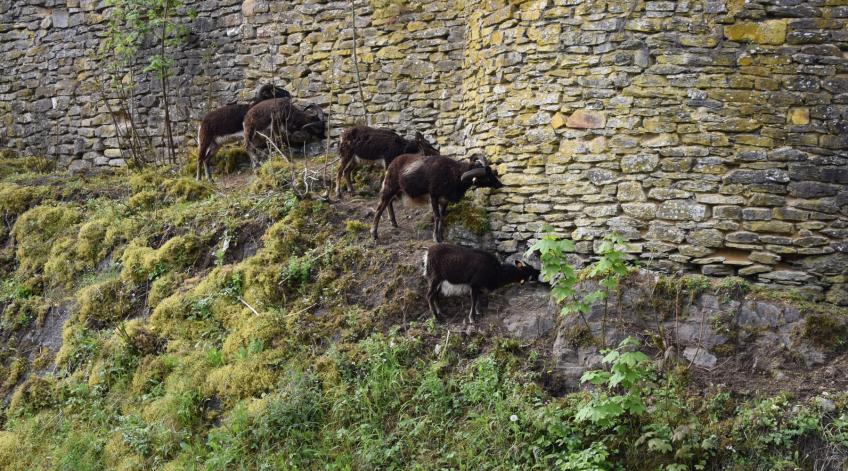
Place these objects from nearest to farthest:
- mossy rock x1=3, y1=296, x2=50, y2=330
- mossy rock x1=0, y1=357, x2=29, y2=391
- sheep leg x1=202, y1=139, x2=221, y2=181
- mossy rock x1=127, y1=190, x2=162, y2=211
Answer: mossy rock x1=0, y1=357, x2=29, y2=391
mossy rock x1=3, y1=296, x2=50, y2=330
mossy rock x1=127, y1=190, x2=162, y2=211
sheep leg x1=202, y1=139, x2=221, y2=181

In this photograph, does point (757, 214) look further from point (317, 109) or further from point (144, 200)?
point (144, 200)

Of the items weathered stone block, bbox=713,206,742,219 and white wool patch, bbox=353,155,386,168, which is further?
white wool patch, bbox=353,155,386,168

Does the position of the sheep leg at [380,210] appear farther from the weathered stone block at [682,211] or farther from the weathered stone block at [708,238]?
the weathered stone block at [708,238]

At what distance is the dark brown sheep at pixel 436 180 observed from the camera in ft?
30.7

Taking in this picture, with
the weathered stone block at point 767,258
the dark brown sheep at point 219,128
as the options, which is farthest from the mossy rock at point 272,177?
the weathered stone block at point 767,258

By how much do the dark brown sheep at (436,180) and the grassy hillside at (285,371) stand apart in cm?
30

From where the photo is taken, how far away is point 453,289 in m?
8.70

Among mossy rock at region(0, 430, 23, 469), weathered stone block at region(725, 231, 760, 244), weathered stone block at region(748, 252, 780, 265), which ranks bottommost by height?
mossy rock at region(0, 430, 23, 469)

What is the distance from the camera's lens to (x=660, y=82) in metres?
8.69

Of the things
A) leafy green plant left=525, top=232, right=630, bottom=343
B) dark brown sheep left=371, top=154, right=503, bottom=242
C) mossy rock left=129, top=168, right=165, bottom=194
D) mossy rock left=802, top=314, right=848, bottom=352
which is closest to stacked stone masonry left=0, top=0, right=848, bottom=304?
dark brown sheep left=371, top=154, right=503, bottom=242

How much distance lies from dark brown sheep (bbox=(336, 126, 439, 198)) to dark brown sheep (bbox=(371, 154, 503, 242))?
74 centimetres

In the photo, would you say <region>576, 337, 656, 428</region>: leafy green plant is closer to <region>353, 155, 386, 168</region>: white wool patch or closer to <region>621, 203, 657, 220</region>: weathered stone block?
<region>621, 203, 657, 220</region>: weathered stone block

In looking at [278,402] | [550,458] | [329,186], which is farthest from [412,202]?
[550,458]

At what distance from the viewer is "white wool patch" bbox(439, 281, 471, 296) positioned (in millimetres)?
8672
